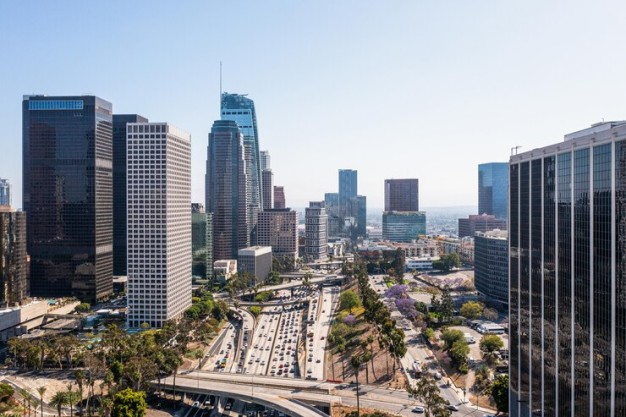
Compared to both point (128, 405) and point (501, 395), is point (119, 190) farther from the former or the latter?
point (501, 395)

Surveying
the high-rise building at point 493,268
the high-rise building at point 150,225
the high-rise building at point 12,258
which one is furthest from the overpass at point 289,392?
the high-rise building at point 493,268

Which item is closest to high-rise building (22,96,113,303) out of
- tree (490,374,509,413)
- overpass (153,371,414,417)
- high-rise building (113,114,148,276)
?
high-rise building (113,114,148,276)

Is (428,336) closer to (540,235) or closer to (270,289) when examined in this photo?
(540,235)

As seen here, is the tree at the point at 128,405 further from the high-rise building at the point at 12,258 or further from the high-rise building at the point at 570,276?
the high-rise building at the point at 12,258

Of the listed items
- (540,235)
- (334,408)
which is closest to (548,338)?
(540,235)

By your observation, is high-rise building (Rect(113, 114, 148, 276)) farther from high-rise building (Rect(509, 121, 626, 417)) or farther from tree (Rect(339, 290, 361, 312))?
high-rise building (Rect(509, 121, 626, 417))

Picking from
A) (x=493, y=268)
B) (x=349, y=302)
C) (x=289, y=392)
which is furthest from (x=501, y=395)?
(x=493, y=268)

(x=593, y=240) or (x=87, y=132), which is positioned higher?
(x=87, y=132)
